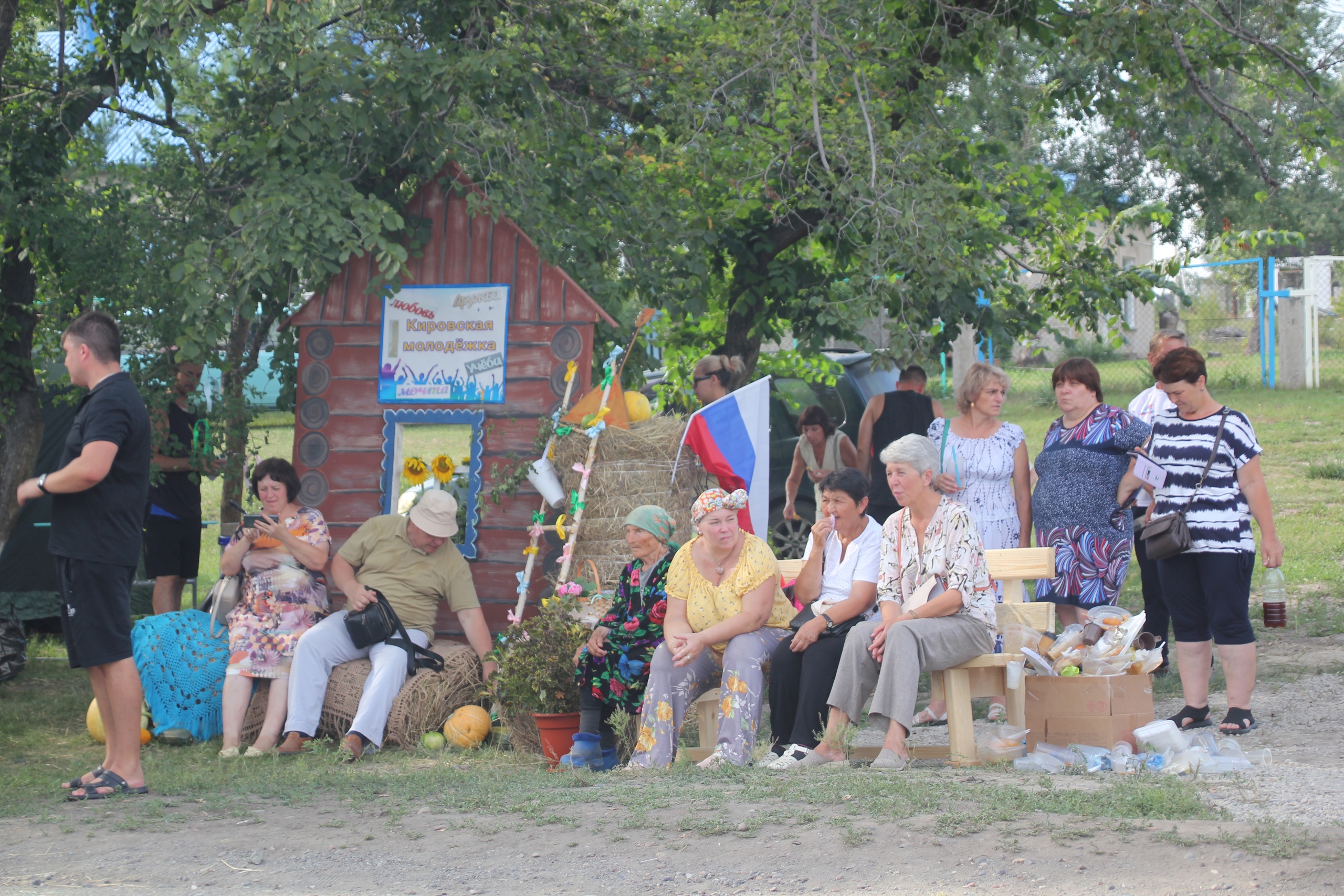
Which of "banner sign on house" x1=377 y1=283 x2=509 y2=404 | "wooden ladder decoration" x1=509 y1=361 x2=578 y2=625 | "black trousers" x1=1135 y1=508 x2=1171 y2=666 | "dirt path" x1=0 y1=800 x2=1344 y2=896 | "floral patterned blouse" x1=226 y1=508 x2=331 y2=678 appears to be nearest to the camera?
"dirt path" x1=0 y1=800 x2=1344 y2=896

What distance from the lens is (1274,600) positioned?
216 inches

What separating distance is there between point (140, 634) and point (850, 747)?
3539mm

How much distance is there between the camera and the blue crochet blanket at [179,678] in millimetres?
6250

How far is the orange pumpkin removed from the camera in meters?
5.97

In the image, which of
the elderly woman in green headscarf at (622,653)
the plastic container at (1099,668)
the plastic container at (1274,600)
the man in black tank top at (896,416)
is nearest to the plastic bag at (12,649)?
the elderly woman in green headscarf at (622,653)

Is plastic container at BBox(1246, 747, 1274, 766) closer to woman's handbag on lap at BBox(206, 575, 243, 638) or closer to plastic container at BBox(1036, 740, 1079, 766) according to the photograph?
plastic container at BBox(1036, 740, 1079, 766)

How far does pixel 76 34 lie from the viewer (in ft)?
24.5

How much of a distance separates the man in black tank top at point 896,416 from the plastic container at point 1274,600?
2289 millimetres

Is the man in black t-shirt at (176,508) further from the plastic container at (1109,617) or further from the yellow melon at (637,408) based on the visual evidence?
the plastic container at (1109,617)

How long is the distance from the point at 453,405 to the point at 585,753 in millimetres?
2276

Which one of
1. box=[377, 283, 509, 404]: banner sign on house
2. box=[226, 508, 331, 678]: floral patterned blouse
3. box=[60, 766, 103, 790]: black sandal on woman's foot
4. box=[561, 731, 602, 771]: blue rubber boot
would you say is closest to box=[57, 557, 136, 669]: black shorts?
box=[60, 766, 103, 790]: black sandal on woman's foot

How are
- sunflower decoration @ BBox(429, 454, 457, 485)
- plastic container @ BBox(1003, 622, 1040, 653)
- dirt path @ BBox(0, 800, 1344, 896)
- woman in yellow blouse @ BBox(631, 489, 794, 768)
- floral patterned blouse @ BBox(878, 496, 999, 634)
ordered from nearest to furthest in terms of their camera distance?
dirt path @ BBox(0, 800, 1344, 896)
floral patterned blouse @ BBox(878, 496, 999, 634)
woman in yellow blouse @ BBox(631, 489, 794, 768)
plastic container @ BBox(1003, 622, 1040, 653)
sunflower decoration @ BBox(429, 454, 457, 485)

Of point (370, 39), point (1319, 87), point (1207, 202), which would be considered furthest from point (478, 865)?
point (1207, 202)

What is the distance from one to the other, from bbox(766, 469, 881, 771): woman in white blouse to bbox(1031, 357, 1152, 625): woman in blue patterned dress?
0.88 meters
